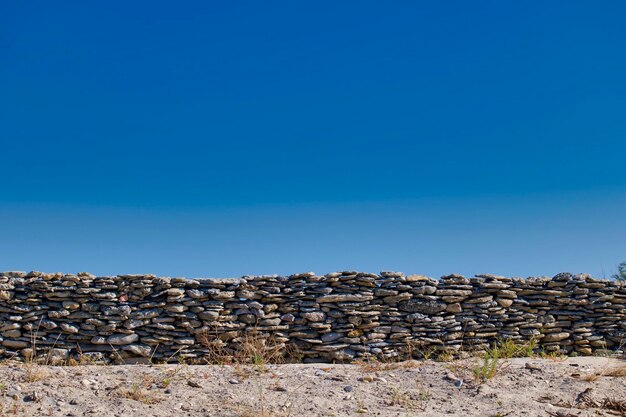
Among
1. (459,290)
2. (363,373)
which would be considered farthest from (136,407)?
(459,290)

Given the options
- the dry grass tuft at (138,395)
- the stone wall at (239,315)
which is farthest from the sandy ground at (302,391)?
the stone wall at (239,315)

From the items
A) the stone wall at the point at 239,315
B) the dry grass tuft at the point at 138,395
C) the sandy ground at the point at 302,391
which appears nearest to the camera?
the sandy ground at the point at 302,391

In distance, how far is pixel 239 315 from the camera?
35.0 ft

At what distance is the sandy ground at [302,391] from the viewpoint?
6.38 meters

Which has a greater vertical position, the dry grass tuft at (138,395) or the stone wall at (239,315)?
the stone wall at (239,315)

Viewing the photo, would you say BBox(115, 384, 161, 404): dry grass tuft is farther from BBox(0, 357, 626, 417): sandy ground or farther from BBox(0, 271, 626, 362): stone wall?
BBox(0, 271, 626, 362): stone wall

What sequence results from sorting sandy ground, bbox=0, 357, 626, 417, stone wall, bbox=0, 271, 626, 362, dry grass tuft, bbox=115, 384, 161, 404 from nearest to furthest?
sandy ground, bbox=0, 357, 626, 417
dry grass tuft, bbox=115, 384, 161, 404
stone wall, bbox=0, 271, 626, 362

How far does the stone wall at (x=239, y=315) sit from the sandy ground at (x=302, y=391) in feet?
7.01

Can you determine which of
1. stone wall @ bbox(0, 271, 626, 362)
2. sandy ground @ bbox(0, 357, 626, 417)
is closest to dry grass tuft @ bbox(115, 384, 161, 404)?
sandy ground @ bbox(0, 357, 626, 417)

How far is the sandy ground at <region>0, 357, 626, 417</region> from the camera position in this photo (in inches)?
251

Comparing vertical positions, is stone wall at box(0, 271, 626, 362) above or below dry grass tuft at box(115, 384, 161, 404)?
above

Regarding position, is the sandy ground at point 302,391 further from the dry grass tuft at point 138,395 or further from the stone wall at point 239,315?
the stone wall at point 239,315

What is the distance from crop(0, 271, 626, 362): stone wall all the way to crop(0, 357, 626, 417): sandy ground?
214 cm

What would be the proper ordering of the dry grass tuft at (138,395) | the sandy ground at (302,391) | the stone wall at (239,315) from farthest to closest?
the stone wall at (239,315) < the dry grass tuft at (138,395) < the sandy ground at (302,391)
